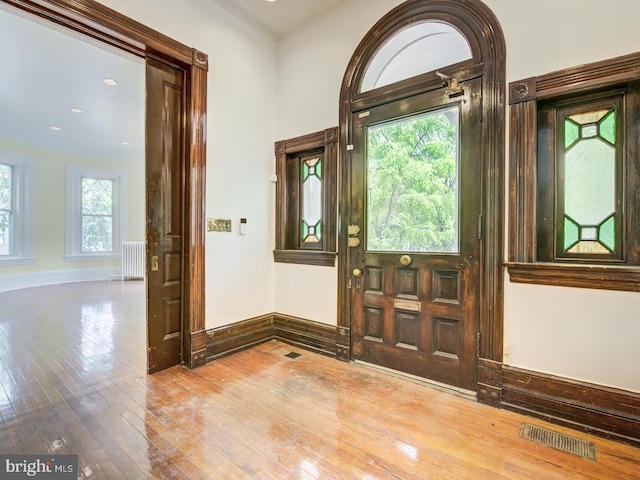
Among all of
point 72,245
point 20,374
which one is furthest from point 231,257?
point 72,245

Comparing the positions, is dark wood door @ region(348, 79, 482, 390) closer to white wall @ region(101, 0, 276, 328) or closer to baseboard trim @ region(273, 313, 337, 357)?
baseboard trim @ region(273, 313, 337, 357)

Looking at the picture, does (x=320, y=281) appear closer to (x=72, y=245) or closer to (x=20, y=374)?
(x=20, y=374)

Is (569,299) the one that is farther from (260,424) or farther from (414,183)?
(260,424)

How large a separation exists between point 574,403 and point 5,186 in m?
9.68

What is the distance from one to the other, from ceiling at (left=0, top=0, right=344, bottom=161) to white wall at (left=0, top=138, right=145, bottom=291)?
0.29 m

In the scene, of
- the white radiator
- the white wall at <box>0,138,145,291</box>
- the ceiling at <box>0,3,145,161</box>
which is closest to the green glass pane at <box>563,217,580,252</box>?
the ceiling at <box>0,3,145,161</box>

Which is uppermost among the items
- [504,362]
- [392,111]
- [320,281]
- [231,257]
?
[392,111]

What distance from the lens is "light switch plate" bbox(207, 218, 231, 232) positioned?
114 inches

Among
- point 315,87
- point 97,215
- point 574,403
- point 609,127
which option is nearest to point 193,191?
point 315,87

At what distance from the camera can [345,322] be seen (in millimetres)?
2930

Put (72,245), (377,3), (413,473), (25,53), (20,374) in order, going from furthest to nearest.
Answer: (72,245), (25,53), (377,3), (20,374), (413,473)

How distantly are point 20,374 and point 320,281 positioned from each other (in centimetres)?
264

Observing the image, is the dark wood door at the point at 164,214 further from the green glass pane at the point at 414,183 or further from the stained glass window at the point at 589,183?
the stained glass window at the point at 589,183

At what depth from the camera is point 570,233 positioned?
2.03m
